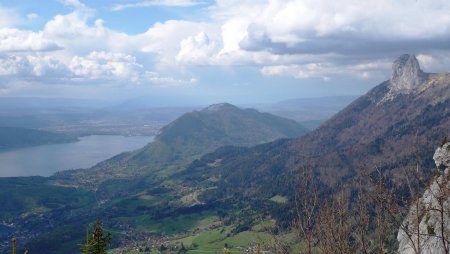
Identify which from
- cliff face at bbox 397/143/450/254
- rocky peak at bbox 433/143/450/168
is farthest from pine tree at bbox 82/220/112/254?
rocky peak at bbox 433/143/450/168

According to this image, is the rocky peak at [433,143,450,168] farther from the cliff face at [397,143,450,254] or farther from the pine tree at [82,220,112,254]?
the pine tree at [82,220,112,254]

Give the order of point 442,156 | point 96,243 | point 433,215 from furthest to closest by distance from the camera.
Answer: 1. point 442,156
2. point 96,243
3. point 433,215

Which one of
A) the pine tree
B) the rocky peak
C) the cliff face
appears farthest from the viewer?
the rocky peak

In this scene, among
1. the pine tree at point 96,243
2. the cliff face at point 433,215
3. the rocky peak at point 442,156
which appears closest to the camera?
the cliff face at point 433,215

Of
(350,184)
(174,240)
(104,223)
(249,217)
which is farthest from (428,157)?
(104,223)

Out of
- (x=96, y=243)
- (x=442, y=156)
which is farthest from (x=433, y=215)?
(x=442, y=156)

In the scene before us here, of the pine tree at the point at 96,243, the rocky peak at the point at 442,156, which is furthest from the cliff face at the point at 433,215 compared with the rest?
the rocky peak at the point at 442,156

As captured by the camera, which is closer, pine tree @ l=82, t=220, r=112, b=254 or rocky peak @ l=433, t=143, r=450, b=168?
pine tree @ l=82, t=220, r=112, b=254

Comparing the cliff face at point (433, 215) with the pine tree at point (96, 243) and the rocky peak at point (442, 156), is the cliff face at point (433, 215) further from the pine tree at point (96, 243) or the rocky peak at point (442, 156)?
the rocky peak at point (442, 156)

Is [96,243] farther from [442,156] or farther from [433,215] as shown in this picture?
[442,156]

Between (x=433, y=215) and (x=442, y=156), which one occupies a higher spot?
(x=433, y=215)

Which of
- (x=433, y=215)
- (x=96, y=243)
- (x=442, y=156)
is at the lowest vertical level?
(x=442, y=156)
